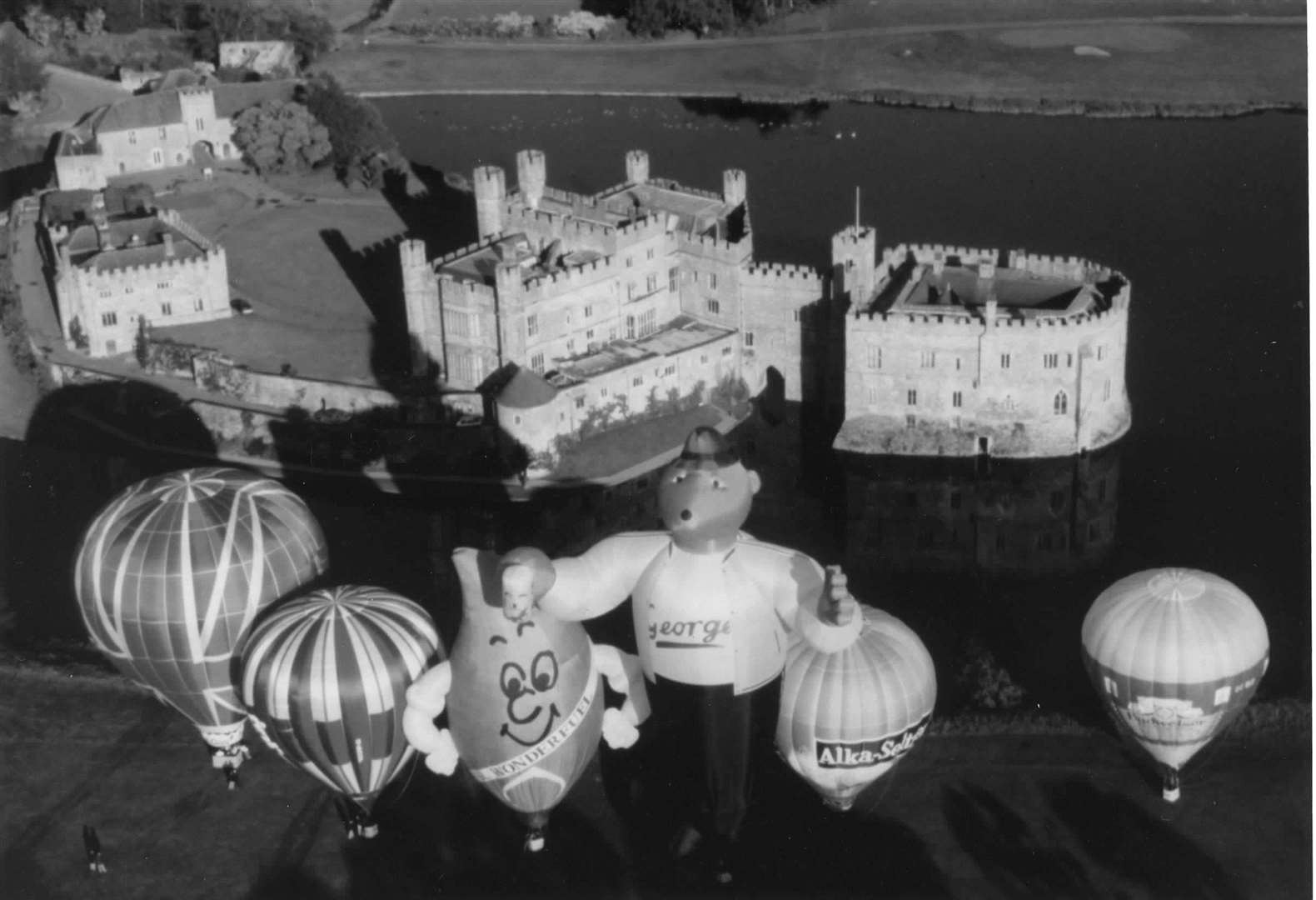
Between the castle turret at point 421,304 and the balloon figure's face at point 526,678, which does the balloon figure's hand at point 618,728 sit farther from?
the castle turret at point 421,304

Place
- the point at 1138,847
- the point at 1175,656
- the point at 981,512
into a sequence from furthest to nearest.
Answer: the point at 981,512
the point at 1175,656
the point at 1138,847

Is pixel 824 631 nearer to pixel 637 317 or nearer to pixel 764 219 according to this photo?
pixel 637 317

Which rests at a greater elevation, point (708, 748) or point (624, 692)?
point (624, 692)

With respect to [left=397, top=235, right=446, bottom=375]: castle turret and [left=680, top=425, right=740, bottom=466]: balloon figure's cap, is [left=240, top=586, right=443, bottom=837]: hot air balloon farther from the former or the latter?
[left=397, top=235, right=446, bottom=375]: castle turret

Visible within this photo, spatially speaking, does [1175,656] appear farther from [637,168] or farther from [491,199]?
[637,168]

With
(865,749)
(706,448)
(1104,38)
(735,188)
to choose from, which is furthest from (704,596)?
(1104,38)

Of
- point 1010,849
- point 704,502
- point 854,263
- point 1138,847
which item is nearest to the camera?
point 704,502

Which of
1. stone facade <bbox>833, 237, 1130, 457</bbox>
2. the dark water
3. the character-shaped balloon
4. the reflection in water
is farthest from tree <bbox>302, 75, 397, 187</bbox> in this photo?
the character-shaped balloon

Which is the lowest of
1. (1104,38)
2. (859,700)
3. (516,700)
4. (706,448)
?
(859,700)
